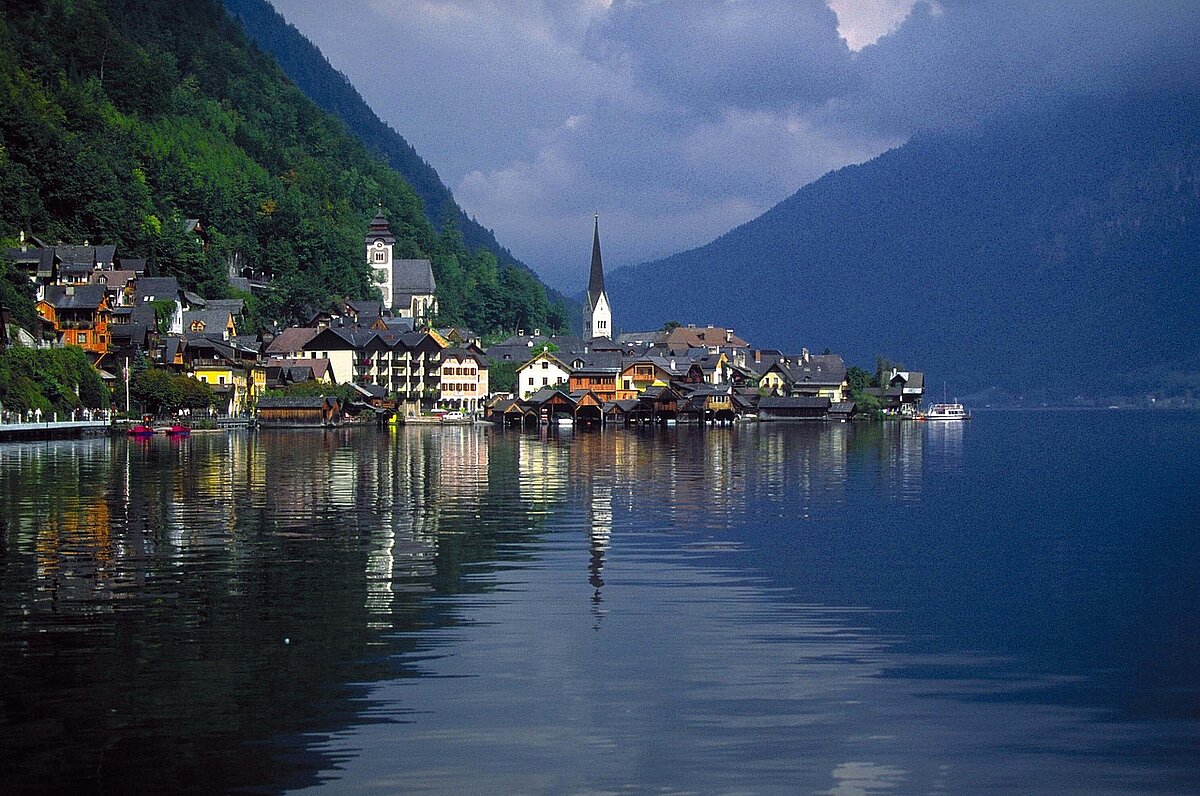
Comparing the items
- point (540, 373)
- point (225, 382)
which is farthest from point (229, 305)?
point (540, 373)

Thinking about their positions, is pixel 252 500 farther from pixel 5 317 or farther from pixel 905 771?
pixel 5 317

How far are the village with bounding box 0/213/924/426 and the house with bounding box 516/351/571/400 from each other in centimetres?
13

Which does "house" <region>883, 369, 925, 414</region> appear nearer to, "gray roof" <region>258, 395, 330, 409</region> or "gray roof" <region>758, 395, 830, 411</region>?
"gray roof" <region>758, 395, 830, 411</region>

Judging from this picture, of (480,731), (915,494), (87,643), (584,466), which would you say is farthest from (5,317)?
(480,731)

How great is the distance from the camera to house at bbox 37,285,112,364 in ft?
294

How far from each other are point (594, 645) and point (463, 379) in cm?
10923

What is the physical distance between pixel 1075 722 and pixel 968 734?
1.35 m

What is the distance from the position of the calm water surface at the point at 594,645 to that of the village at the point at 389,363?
5466cm

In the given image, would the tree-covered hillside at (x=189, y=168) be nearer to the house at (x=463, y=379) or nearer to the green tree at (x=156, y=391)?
the green tree at (x=156, y=391)

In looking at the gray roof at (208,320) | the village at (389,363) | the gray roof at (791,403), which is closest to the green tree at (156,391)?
the village at (389,363)

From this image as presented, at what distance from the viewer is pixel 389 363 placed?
406ft

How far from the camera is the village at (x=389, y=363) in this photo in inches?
3696

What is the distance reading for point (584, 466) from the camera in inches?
2130

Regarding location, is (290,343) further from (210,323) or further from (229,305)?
(210,323)
